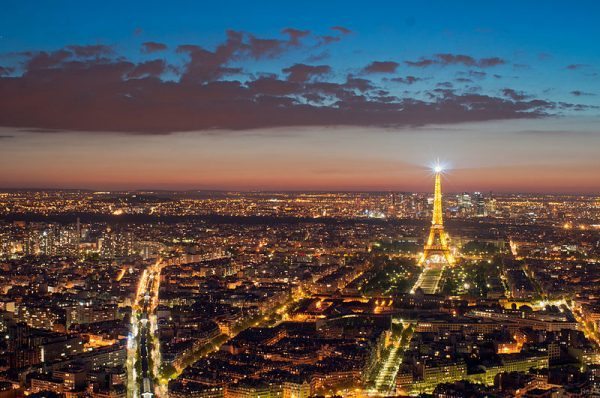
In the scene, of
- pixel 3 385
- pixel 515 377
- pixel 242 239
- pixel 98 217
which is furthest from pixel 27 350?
pixel 98 217

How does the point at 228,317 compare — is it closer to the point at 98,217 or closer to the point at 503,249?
the point at 503,249

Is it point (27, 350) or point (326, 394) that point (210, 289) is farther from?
point (326, 394)

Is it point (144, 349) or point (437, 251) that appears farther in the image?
point (437, 251)

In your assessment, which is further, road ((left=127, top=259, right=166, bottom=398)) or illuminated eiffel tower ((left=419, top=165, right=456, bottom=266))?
illuminated eiffel tower ((left=419, top=165, right=456, bottom=266))

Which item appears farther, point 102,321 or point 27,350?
point 102,321

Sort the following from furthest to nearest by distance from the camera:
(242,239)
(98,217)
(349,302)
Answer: (98,217), (242,239), (349,302)

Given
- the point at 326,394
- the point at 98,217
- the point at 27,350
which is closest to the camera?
the point at 326,394

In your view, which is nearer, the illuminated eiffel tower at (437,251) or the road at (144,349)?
the road at (144,349)
